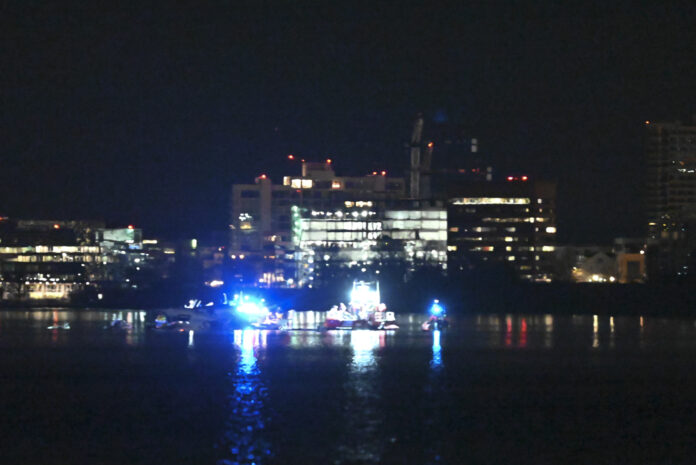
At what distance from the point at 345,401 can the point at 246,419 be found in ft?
18.9

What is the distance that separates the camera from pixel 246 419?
3338 cm

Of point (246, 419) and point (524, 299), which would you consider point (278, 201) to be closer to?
point (524, 299)

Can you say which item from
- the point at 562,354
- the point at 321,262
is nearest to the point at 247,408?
the point at 562,354

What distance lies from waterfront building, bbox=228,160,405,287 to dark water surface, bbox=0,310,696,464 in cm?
11465

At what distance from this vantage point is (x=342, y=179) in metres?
188

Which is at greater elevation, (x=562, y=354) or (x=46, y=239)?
(x=46, y=239)

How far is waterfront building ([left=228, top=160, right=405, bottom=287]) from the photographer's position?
7210 inches

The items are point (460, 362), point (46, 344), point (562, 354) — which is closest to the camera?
point (460, 362)

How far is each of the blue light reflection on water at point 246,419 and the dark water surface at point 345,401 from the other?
7 cm

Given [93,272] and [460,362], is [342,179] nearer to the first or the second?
[93,272]

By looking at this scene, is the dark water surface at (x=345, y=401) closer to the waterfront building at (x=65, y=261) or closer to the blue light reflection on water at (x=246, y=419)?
the blue light reflection on water at (x=246, y=419)

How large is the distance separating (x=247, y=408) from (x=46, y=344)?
31025 mm

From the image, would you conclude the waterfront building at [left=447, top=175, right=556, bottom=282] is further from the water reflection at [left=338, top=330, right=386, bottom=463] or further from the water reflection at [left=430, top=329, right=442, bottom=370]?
the water reflection at [left=338, top=330, right=386, bottom=463]

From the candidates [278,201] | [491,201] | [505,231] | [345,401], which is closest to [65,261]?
[278,201]
